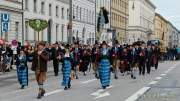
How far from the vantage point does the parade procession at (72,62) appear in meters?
18.3

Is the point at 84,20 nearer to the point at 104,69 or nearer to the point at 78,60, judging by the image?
the point at 78,60

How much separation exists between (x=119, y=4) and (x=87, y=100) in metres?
93.9

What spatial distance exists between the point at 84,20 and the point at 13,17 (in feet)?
92.6

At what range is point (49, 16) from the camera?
5822 centimetres

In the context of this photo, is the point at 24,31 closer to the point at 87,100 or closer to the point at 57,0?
the point at 57,0

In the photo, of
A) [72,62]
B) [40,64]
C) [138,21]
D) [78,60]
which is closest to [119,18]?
[138,21]

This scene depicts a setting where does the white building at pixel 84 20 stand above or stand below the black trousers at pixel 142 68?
above

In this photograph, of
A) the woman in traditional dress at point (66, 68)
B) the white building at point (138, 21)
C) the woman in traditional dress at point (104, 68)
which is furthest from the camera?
the white building at point (138, 21)

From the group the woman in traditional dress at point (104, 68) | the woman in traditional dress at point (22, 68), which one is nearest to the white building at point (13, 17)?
the woman in traditional dress at point (22, 68)

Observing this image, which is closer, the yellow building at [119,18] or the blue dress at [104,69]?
the blue dress at [104,69]

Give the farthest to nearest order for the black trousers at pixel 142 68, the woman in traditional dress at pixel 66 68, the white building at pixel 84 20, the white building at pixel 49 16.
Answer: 1. the white building at pixel 84 20
2. the white building at pixel 49 16
3. the black trousers at pixel 142 68
4. the woman in traditional dress at pixel 66 68

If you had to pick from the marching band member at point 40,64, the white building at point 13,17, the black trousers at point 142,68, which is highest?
the white building at point 13,17

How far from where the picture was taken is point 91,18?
81.2m

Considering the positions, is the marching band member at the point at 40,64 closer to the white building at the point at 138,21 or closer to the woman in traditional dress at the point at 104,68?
the woman in traditional dress at the point at 104,68
